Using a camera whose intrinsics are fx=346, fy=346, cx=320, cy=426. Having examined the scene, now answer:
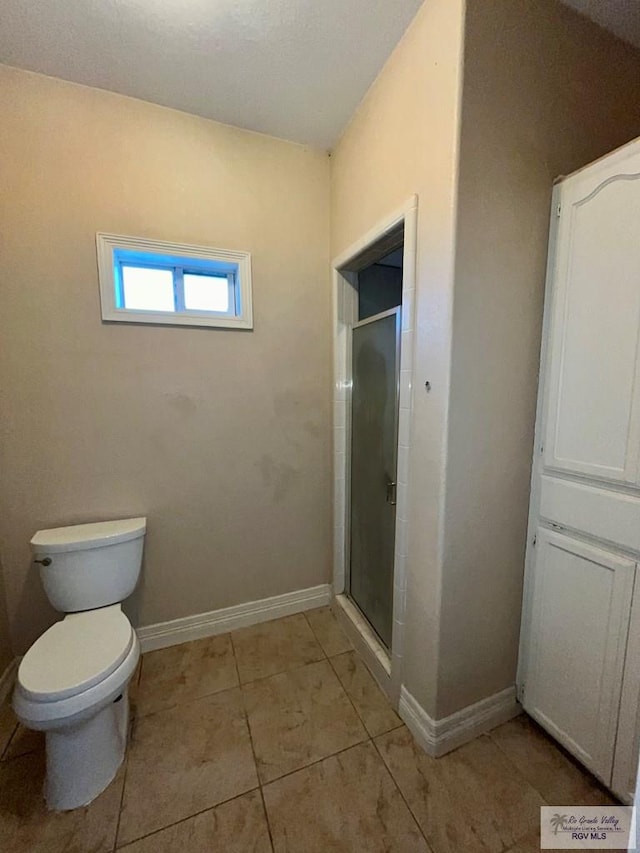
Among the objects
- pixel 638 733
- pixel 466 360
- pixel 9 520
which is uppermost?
pixel 466 360

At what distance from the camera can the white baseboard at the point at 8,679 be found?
58.8 inches

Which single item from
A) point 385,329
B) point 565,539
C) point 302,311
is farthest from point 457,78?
point 565,539

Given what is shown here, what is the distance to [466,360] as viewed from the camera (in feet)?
3.77

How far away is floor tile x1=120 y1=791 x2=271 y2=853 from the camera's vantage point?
1.02m

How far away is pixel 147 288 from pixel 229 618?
1.83m

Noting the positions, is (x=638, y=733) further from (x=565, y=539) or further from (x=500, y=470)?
(x=500, y=470)

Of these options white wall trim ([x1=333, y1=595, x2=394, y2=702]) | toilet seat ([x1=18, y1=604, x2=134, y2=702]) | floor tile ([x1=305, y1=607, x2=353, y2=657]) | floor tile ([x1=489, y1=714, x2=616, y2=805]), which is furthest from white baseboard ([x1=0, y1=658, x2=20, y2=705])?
floor tile ([x1=489, y1=714, x2=616, y2=805])

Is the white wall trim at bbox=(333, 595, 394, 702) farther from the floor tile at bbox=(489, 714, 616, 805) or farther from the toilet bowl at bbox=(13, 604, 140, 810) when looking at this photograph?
the toilet bowl at bbox=(13, 604, 140, 810)

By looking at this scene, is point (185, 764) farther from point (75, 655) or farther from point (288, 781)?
point (75, 655)

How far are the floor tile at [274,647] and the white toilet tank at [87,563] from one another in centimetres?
68

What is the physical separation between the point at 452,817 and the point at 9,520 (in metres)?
2.01

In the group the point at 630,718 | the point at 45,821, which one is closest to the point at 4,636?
the point at 45,821

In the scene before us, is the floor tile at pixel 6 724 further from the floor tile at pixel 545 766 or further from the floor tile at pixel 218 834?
the floor tile at pixel 545 766

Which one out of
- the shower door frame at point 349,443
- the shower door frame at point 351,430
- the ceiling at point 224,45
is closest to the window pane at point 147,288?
the ceiling at point 224,45
